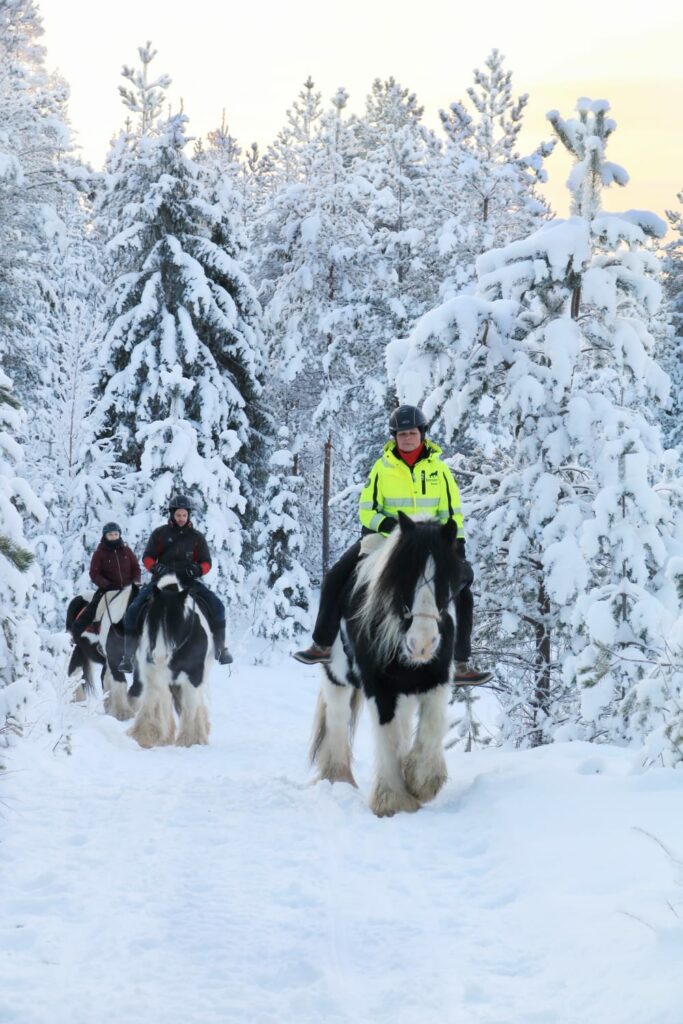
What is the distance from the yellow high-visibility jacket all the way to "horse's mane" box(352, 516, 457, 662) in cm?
44

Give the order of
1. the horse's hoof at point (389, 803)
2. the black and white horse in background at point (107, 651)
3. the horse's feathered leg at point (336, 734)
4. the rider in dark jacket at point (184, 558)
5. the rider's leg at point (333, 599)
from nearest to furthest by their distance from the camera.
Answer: the horse's hoof at point (389, 803), the rider's leg at point (333, 599), the horse's feathered leg at point (336, 734), the rider in dark jacket at point (184, 558), the black and white horse in background at point (107, 651)

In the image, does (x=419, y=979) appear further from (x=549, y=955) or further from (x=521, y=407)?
(x=521, y=407)

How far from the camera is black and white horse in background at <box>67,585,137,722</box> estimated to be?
1353cm

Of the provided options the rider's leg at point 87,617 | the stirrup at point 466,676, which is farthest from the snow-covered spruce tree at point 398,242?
the stirrup at point 466,676

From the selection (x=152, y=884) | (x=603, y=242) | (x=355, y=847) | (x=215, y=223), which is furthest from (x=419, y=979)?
(x=215, y=223)

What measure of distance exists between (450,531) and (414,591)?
53cm

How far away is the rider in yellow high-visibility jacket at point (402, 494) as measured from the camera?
7539 mm

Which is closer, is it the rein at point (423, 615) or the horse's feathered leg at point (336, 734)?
the rein at point (423, 615)

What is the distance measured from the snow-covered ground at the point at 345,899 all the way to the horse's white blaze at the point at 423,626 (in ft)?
3.70

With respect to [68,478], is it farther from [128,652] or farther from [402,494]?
[402,494]

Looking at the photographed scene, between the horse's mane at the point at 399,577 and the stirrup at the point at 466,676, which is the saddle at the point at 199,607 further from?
the horse's mane at the point at 399,577

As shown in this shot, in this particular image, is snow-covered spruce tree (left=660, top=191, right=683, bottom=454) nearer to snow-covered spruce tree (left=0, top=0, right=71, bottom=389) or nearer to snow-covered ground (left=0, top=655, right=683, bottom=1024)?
snow-covered spruce tree (left=0, top=0, right=71, bottom=389)

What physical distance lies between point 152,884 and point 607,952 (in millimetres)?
2324

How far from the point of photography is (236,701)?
17.8 metres
